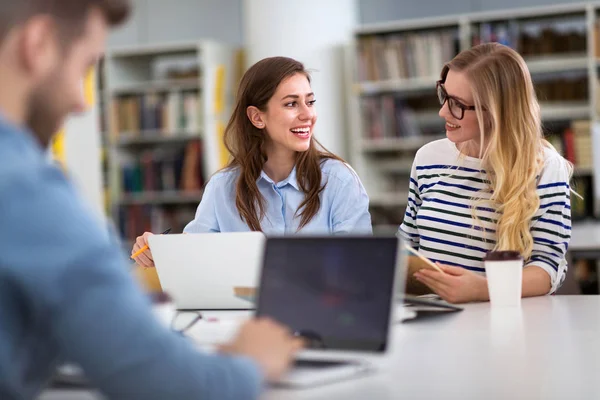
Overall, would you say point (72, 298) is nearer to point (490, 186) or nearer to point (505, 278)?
point (505, 278)

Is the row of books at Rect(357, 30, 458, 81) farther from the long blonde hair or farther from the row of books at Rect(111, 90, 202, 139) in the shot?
the long blonde hair

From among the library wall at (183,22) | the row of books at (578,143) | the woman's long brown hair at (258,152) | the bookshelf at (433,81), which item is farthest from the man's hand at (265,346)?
the library wall at (183,22)

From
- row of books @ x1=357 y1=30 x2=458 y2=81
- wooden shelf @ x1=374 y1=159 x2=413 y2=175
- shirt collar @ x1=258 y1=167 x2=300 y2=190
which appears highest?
row of books @ x1=357 y1=30 x2=458 y2=81

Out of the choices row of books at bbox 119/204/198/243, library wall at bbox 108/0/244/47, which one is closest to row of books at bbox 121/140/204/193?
row of books at bbox 119/204/198/243

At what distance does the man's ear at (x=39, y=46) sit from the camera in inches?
34.9

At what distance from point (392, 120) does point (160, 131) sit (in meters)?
1.96

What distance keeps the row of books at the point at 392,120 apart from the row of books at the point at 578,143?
0.90m

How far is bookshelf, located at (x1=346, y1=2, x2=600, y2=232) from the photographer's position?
577cm

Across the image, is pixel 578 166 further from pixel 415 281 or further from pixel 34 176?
pixel 34 176

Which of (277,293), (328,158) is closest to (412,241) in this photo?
(328,158)

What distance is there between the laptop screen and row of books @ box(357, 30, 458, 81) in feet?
16.2

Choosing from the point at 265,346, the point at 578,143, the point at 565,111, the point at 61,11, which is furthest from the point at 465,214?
the point at 565,111

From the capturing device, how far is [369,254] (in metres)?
1.31

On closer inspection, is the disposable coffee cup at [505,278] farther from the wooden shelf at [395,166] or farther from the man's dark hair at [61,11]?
the wooden shelf at [395,166]
